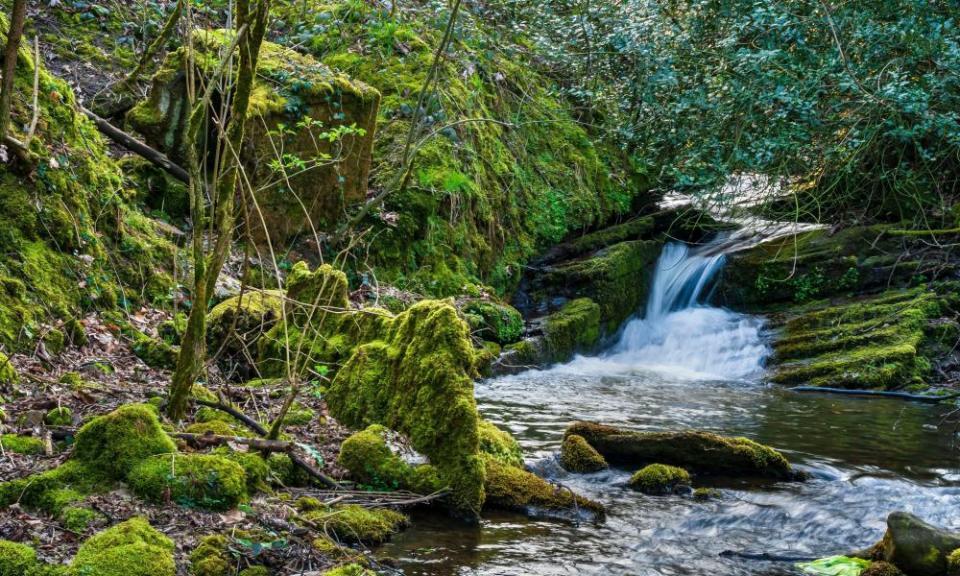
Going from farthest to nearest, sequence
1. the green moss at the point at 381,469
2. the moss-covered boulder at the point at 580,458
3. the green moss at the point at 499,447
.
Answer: the moss-covered boulder at the point at 580,458 → the green moss at the point at 499,447 → the green moss at the point at 381,469

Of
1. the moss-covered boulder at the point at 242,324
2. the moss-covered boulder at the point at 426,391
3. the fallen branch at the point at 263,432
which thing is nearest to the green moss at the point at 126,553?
the fallen branch at the point at 263,432

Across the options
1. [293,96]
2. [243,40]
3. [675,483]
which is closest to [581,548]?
[675,483]

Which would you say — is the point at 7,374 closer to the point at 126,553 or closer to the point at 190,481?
the point at 190,481

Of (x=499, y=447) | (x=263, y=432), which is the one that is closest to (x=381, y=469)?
(x=263, y=432)

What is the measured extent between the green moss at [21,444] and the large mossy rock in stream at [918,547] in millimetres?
4913

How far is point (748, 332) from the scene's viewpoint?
48.3ft

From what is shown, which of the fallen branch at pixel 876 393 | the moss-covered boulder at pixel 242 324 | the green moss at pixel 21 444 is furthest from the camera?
the fallen branch at pixel 876 393

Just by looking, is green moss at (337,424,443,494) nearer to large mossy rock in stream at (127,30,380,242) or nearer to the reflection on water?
the reflection on water

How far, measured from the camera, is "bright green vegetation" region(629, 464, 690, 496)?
268 inches

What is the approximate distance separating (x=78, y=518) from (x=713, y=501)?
4.53 metres

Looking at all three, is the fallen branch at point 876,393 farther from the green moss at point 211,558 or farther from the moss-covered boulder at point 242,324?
the green moss at point 211,558

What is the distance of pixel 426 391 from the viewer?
6.06 meters

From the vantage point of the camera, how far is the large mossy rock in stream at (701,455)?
7.36m

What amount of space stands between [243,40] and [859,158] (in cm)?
1095
